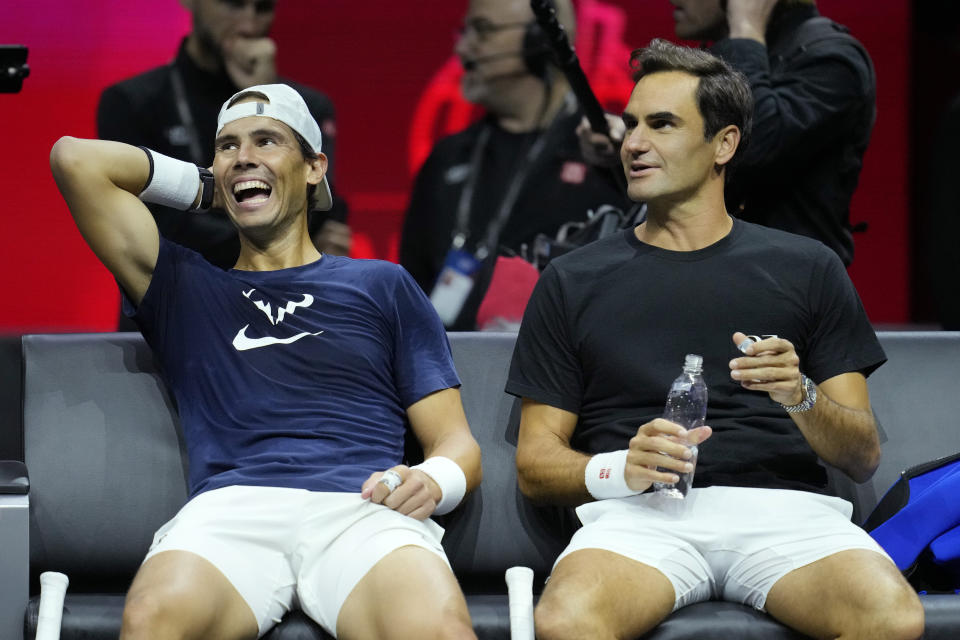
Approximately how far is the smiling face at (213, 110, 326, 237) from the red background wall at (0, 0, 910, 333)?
1.68m

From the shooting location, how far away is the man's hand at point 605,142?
3670 mm

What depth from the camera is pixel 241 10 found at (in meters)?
4.33

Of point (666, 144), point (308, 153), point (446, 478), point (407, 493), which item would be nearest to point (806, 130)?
point (666, 144)

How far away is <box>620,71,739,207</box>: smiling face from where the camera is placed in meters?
2.76

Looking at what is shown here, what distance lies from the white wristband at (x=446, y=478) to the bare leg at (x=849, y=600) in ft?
2.11

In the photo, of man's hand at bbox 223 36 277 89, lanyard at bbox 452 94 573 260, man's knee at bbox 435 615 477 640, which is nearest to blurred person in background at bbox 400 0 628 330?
lanyard at bbox 452 94 573 260

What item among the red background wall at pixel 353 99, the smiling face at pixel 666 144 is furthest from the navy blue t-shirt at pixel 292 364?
the red background wall at pixel 353 99

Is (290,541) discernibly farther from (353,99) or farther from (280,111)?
(353,99)

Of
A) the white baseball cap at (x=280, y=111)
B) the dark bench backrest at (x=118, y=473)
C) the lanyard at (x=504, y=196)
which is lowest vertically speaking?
the dark bench backrest at (x=118, y=473)

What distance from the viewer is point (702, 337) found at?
2680mm

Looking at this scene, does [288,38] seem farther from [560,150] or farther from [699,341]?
[699,341]

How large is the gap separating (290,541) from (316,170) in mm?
921

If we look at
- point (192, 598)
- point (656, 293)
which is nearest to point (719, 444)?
point (656, 293)

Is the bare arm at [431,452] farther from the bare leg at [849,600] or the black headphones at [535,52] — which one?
the black headphones at [535,52]
